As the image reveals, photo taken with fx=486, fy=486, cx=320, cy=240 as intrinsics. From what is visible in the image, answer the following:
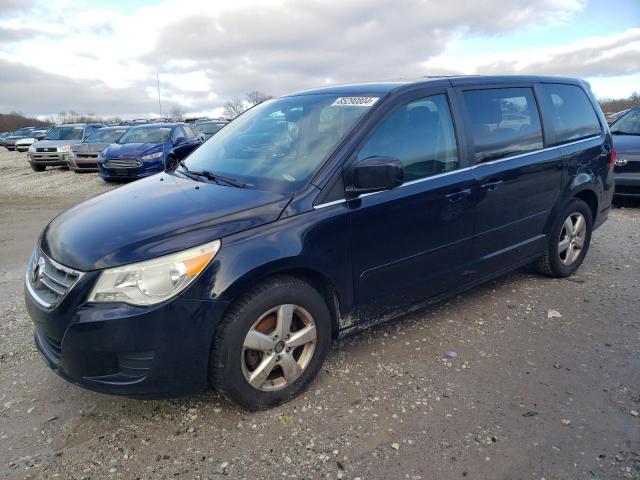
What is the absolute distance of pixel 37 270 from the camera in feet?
9.00

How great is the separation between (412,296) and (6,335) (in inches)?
122

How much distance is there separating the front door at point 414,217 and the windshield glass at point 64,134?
59.5 ft

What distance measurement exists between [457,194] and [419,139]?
0.48 metres

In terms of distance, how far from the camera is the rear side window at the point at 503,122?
11.9ft

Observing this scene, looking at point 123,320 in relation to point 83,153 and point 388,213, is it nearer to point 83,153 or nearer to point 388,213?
point 388,213

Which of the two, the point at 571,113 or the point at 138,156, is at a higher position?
the point at 571,113

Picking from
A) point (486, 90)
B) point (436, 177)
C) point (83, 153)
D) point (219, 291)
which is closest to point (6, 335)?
point (219, 291)

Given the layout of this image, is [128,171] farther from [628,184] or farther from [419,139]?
[628,184]

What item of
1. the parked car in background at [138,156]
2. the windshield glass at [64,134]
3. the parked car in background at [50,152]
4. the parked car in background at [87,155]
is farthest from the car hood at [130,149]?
the windshield glass at [64,134]

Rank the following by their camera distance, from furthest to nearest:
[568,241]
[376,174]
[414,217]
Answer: [568,241], [414,217], [376,174]

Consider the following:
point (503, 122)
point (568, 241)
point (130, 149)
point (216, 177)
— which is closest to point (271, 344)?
point (216, 177)

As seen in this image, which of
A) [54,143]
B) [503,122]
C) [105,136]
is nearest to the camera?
[503,122]

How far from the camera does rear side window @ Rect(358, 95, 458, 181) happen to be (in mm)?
3107

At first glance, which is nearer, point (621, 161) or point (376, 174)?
point (376, 174)
